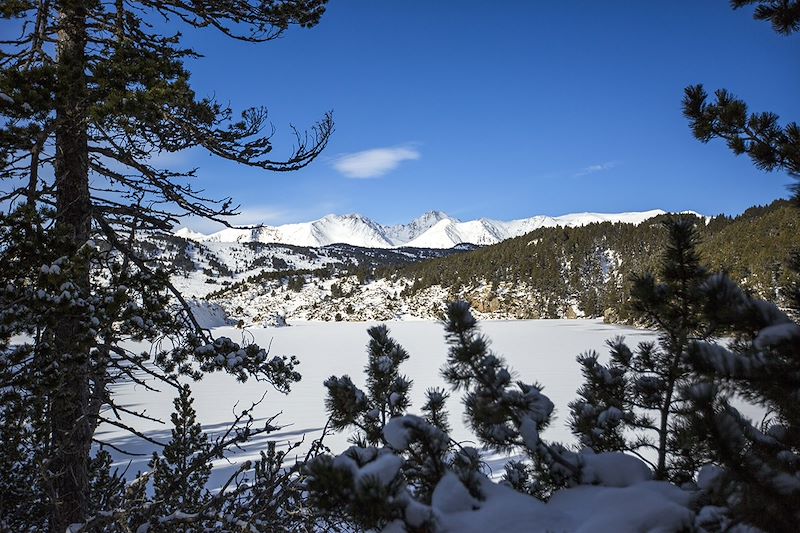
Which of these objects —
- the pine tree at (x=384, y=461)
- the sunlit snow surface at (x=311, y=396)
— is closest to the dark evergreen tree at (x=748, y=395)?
the pine tree at (x=384, y=461)

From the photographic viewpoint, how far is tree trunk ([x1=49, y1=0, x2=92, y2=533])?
113 inches

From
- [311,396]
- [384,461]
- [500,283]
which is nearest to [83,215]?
[384,461]

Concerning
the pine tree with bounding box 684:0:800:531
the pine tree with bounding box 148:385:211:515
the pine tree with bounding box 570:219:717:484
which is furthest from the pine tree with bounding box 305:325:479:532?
the pine tree with bounding box 148:385:211:515

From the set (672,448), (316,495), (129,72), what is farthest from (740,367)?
(129,72)

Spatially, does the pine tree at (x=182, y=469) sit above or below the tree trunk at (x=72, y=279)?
below

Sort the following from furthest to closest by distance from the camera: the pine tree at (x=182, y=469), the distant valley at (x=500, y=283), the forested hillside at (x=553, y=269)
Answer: the forested hillside at (x=553, y=269), the distant valley at (x=500, y=283), the pine tree at (x=182, y=469)

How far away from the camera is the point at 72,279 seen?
276cm

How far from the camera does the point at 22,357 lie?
2959 mm

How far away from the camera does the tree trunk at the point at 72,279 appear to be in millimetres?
2875

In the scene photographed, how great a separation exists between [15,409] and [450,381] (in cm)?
313

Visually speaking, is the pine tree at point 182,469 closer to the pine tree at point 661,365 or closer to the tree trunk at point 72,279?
the tree trunk at point 72,279

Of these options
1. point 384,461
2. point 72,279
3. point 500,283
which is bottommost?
point 384,461

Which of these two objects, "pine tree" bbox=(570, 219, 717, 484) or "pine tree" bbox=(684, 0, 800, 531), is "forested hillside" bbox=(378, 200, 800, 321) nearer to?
"pine tree" bbox=(570, 219, 717, 484)

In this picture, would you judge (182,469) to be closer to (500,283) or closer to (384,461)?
(384,461)
